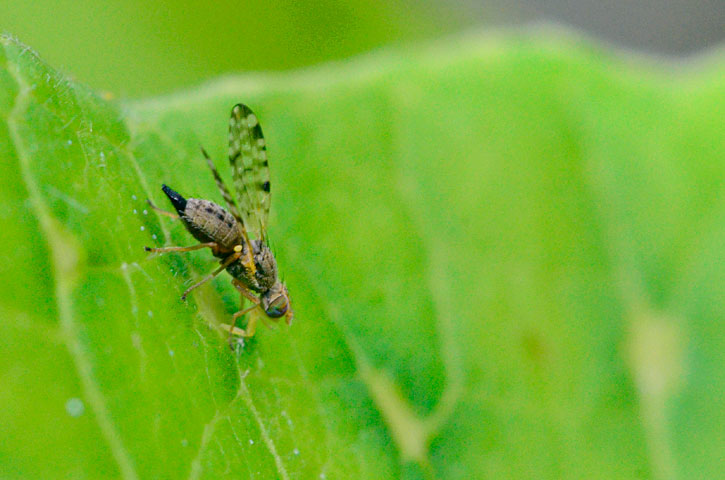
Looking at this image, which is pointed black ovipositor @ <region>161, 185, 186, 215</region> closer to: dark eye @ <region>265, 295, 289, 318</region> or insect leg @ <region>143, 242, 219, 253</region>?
insect leg @ <region>143, 242, 219, 253</region>

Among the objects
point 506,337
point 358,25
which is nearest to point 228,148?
point 506,337

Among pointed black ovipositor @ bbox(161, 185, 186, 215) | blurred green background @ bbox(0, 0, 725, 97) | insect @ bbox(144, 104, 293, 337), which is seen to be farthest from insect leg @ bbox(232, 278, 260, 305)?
blurred green background @ bbox(0, 0, 725, 97)

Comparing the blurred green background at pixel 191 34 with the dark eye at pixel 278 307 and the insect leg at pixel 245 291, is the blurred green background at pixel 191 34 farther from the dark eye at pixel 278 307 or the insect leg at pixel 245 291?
the dark eye at pixel 278 307

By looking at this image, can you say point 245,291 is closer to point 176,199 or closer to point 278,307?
point 278,307

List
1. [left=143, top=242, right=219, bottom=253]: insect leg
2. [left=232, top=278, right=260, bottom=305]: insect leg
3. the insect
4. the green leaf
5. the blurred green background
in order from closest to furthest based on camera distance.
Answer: the green leaf
[left=143, top=242, right=219, bottom=253]: insect leg
the insect
[left=232, top=278, right=260, bottom=305]: insect leg
the blurred green background

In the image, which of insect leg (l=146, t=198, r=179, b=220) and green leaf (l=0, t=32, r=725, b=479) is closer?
green leaf (l=0, t=32, r=725, b=479)

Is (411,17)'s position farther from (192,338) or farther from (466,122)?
(192,338)

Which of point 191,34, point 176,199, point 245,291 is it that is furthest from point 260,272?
point 191,34
